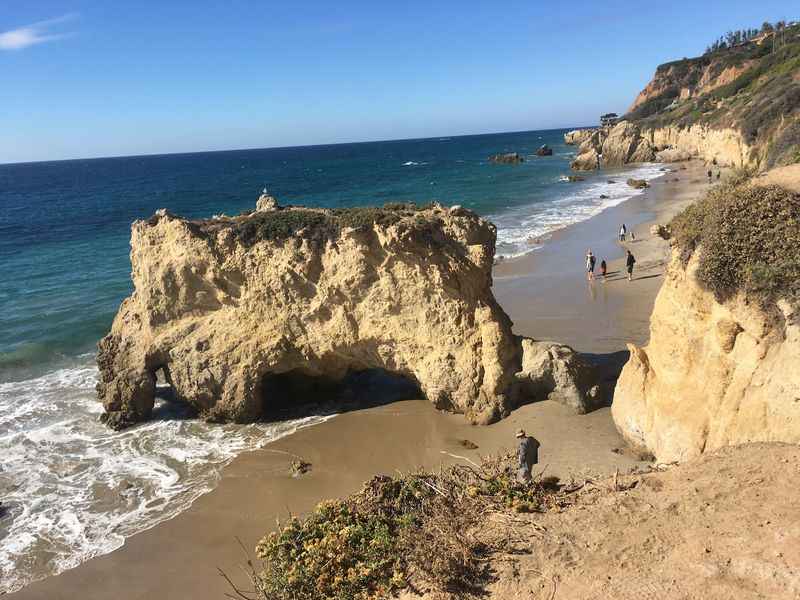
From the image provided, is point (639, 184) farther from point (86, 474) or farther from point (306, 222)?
point (86, 474)

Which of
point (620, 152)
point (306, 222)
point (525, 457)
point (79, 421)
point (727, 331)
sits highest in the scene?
point (620, 152)

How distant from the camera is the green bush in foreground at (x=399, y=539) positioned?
6.38m

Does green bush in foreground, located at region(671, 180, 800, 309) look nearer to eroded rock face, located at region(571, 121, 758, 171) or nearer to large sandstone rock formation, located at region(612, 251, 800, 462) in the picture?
large sandstone rock formation, located at region(612, 251, 800, 462)

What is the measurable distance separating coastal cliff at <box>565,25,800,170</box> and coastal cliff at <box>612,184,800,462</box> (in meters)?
17.1

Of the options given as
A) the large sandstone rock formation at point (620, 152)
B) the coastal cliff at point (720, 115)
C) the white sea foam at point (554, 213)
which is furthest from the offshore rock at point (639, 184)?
the large sandstone rock formation at point (620, 152)

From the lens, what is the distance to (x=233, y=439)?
13.9 metres

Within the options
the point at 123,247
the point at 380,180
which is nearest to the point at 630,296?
the point at 123,247

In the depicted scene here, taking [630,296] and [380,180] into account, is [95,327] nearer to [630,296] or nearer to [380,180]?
[630,296]

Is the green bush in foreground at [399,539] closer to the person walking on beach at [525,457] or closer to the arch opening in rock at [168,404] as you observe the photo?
the person walking on beach at [525,457]

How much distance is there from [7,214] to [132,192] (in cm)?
2325

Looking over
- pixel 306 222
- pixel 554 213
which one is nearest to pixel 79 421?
pixel 306 222

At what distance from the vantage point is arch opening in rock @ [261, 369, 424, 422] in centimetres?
1504

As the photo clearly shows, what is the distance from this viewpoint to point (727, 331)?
8758 mm

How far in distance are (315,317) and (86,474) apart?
20.2ft
